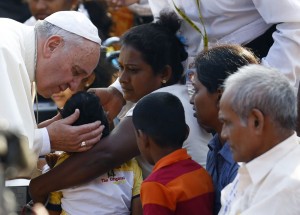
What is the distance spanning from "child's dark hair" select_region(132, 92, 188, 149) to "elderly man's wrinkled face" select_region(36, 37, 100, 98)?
85 centimetres

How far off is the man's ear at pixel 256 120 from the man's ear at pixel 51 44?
5.87 ft

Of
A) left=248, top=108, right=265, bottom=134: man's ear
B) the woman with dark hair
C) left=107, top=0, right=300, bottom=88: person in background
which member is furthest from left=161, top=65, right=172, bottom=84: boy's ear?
left=248, top=108, right=265, bottom=134: man's ear

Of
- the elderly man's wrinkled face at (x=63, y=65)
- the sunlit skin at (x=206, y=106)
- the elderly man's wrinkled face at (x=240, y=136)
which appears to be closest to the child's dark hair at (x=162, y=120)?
the sunlit skin at (x=206, y=106)

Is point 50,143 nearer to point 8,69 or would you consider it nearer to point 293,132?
point 8,69

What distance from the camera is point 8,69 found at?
472 cm

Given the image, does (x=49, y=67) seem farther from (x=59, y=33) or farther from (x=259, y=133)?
(x=259, y=133)

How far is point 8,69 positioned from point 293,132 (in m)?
1.80

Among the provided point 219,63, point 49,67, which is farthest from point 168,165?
point 49,67

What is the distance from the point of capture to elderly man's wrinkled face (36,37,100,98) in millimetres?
5023

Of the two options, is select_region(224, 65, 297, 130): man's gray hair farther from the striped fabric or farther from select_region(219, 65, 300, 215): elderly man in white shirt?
the striped fabric

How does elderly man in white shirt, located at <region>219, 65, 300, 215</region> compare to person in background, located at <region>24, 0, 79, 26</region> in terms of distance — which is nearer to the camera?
elderly man in white shirt, located at <region>219, 65, 300, 215</region>

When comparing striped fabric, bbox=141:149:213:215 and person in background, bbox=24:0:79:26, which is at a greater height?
striped fabric, bbox=141:149:213:215

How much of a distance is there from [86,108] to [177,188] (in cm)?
90

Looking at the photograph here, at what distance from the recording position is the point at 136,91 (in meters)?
5.07
